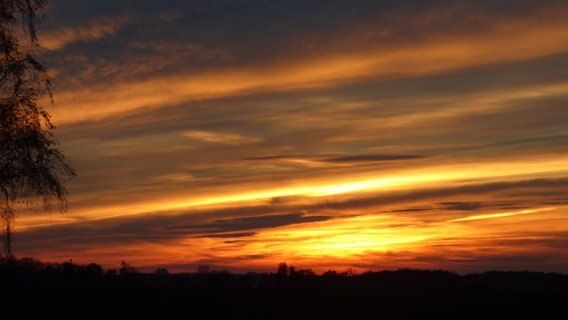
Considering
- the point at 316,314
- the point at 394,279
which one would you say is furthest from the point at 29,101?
the point at 394,279

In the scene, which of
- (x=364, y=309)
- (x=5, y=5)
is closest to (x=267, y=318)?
(x=364, y=309)

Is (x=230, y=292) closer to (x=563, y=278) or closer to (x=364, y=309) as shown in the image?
(x=364, y=309)

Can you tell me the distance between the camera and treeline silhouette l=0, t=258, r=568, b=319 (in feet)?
84.0

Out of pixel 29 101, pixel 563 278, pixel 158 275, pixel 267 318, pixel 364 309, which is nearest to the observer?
pixel 29 101

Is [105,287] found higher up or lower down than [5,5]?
lower down

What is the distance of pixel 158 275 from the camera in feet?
117

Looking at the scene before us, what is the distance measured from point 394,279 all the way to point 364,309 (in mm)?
18067

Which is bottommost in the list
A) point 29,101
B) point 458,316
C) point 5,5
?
point 458,316

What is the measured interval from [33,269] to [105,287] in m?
9.87

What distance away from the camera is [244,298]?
2847 cm

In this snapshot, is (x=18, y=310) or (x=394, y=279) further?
(x=394, y=279)

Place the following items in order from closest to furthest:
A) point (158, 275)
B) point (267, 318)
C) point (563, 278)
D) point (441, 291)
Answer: point (267, 318) < point (441, 291) < point (158, 275) < point (563, 278)

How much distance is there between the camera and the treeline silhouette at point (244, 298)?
2559 centimetres

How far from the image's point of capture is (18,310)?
23.9 m
